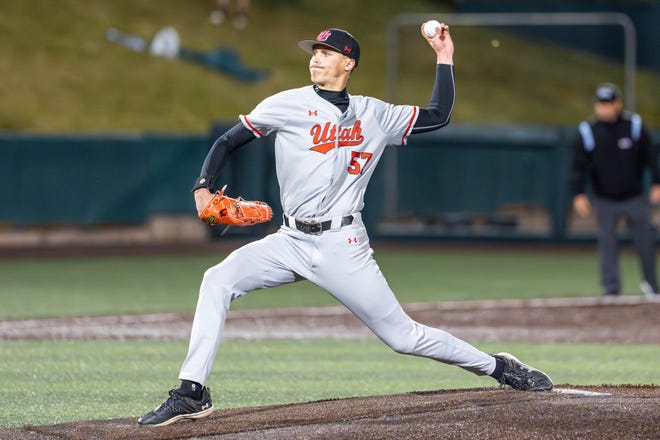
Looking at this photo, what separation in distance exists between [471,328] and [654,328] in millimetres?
1559

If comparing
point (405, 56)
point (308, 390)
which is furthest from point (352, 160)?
point (405, 56)

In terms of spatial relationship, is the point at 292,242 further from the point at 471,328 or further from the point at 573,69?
the point at 573,69

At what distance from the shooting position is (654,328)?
1120cm

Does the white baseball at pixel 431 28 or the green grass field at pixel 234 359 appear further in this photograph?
the green grass field at pixel 234 359

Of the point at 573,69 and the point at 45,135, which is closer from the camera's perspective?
the point at 45,135

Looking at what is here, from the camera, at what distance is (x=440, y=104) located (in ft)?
21.6

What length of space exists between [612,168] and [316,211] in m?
7.09

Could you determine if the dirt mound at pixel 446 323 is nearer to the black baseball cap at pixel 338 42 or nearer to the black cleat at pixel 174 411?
the black cleat at pixel 174 411

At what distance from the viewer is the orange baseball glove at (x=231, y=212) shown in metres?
6.14

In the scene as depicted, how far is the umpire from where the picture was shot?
41.9 feet

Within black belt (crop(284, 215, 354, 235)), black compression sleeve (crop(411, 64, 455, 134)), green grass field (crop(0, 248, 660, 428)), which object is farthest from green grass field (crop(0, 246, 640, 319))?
black compression sleeve (crop(411, 64, 455, 134))

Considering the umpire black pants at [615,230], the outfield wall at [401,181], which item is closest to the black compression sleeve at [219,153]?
the umpire black pants at [615,230]

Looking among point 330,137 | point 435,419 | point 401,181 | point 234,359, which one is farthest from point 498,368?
point 401,181

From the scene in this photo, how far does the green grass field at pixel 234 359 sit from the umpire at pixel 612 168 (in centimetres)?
149
